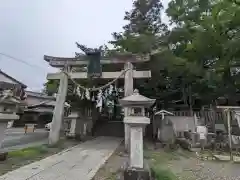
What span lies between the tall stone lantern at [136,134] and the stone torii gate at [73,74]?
4055 millimetres

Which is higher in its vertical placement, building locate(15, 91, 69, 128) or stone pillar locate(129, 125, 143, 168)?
building locate(15, 91, 69, 128)

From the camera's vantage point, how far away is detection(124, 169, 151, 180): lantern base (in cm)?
442

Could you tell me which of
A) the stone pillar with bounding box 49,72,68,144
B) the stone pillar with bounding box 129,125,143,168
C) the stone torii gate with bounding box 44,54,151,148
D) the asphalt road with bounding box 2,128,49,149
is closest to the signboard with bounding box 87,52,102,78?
the stone torii gate with bounding box 44,54,151,148

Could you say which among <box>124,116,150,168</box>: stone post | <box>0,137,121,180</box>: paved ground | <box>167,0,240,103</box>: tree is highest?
<box>167,0,240,103</box>: tree

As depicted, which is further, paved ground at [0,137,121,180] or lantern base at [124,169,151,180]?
paved ground at [0,137,121,180]

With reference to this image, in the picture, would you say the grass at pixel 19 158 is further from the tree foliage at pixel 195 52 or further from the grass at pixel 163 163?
the tree foliage at pixel 195 52

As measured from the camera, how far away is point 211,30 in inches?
455

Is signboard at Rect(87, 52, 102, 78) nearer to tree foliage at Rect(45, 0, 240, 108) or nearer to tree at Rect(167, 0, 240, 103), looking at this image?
tree foliage at Rect(45, 0, 240, 108)

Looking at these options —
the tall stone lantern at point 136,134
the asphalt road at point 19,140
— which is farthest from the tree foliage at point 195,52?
the asphalt road at point 19,140

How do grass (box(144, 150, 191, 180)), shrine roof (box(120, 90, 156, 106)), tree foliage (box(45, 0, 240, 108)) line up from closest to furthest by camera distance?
grass (box(144, 150, 191, 180))
shrine roof (box(120, 90, 156, 106))
tree foliage (box(45, 0, 240, 108))

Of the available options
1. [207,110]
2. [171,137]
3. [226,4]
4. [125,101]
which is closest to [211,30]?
[226,4]

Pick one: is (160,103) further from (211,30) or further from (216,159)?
(216,159)

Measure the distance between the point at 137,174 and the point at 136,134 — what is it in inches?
38.8

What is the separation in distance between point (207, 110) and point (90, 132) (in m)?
9.31
